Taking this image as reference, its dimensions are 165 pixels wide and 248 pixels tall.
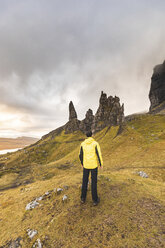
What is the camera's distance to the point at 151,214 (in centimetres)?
645

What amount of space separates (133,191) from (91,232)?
539 centimetres

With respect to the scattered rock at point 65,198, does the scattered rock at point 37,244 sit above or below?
below

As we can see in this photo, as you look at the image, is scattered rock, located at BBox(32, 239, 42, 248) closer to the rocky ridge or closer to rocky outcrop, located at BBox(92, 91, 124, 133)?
the rocky ridge

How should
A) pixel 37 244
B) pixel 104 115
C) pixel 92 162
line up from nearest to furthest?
pixel 37 244, pixel 92 162, pixel 104 115

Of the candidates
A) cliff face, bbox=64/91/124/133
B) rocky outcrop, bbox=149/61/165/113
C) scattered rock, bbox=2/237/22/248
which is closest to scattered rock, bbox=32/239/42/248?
scattered rock, bbox=2/237/22/248

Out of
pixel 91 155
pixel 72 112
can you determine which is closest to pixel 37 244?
pixel 91 155

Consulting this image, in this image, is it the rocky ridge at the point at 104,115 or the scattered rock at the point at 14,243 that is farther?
the rocky ridge at the point at 104,115

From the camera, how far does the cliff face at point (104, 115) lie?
6571cm

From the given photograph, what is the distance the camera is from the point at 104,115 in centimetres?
8125

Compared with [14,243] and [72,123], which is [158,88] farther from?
[14,243]

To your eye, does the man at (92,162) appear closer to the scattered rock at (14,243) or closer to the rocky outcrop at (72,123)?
the scattered rock at (14,243)

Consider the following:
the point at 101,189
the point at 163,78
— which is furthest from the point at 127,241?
the point at 163,78

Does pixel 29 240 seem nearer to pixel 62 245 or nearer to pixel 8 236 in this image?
pixel 8 236

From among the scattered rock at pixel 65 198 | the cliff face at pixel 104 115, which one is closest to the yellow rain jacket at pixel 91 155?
the scattered rock at pixel 65 198
